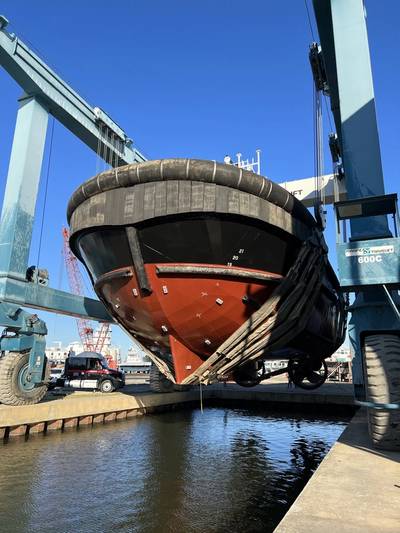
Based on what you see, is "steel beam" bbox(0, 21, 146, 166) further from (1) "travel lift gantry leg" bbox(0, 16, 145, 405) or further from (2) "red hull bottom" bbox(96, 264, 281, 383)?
(2) "red hull bottom" bbox(96, 264, 281, 383)

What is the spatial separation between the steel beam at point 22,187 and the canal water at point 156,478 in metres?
5.65

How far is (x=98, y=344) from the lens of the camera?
225 ft

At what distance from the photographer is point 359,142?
895cm

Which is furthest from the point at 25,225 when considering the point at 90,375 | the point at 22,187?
the point at 90,375

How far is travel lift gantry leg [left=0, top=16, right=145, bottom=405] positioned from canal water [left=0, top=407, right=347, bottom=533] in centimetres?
228

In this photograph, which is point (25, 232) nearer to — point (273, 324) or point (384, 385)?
point (273, 324)

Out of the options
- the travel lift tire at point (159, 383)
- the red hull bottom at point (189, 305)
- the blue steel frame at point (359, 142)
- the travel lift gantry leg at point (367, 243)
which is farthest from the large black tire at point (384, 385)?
the travel lift tire at point (159, 383)

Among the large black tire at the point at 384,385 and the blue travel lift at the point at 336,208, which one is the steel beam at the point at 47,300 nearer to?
the blue travel lift at the point at 336,208

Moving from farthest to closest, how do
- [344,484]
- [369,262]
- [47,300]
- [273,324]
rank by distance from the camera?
[47,300] < [273,324] < [369,262] < [344,484]

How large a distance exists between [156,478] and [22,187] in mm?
10089

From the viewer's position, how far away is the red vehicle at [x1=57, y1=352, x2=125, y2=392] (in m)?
20.6

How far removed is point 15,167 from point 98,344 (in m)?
58.1

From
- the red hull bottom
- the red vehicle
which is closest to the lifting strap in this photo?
the red hull bottom

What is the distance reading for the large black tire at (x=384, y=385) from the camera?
5758 mm
